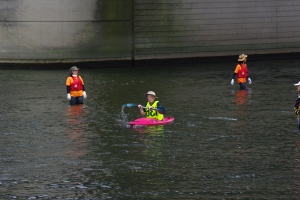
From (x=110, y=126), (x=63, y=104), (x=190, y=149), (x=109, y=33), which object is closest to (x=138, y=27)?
(x=109, y=33)

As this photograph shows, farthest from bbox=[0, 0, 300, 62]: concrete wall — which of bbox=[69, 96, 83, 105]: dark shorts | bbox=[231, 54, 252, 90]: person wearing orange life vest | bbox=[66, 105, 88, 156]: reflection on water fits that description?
bbox=[66, 105, 88, 156]: reflection on water

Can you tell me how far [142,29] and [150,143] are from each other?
847 inches

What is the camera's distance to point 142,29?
4112cm

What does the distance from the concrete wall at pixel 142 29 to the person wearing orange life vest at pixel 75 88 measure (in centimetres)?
1156

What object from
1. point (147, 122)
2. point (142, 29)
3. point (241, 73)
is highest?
point (142, 29)

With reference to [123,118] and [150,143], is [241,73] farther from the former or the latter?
[150,143]

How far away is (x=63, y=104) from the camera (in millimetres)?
27406

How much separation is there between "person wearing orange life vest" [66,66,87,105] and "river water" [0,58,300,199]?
391mm

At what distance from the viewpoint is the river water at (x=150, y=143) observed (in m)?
15.8

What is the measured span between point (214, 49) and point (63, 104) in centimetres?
1706

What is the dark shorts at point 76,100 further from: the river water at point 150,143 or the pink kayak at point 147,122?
the pink kayak at point 147,122

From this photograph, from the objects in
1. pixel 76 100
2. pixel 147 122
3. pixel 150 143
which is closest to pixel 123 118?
pixel 147 122

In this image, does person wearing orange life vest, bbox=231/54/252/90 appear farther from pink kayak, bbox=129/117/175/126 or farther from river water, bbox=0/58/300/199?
pink kayak, bbox=129/117/175/126

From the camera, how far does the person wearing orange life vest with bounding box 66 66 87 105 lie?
26812 mm
